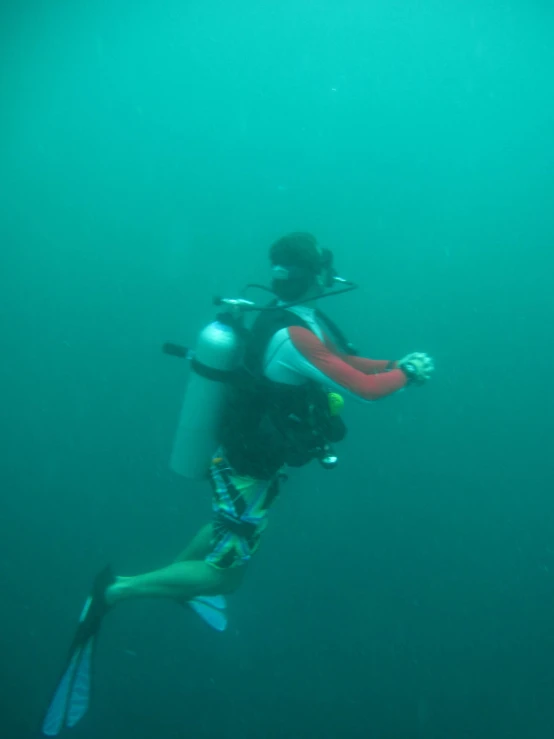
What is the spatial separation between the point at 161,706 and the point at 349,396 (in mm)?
6320

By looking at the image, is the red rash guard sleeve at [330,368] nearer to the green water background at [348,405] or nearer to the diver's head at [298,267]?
the diver's head at [298,267]

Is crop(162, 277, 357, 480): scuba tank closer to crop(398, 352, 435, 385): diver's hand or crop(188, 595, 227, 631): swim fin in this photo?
crop(398, 352, 435, 385): diver's hand

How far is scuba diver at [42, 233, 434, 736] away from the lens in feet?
7.86

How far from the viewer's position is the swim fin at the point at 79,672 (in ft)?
8.94

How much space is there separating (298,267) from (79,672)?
273 centimetres

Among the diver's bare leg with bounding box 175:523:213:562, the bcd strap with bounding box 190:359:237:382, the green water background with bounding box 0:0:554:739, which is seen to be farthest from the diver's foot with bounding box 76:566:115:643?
the green water background with bounding box 0:0:554:739

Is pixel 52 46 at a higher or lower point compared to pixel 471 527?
higher

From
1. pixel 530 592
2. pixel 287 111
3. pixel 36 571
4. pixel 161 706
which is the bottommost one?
pixel 161 706

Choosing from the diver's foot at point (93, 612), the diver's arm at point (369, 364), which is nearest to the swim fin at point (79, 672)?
the diver's foot at point (93, 612)

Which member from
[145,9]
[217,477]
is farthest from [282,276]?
[145,9]

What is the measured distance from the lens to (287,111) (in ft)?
29.5

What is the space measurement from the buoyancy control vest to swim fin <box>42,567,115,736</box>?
116cm

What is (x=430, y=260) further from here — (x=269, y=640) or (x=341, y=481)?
(x=269, y=640)

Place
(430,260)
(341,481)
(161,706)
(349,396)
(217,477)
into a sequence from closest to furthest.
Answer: (349,396) < (217,477) < (161,706) < (341,481) < (430,260)
